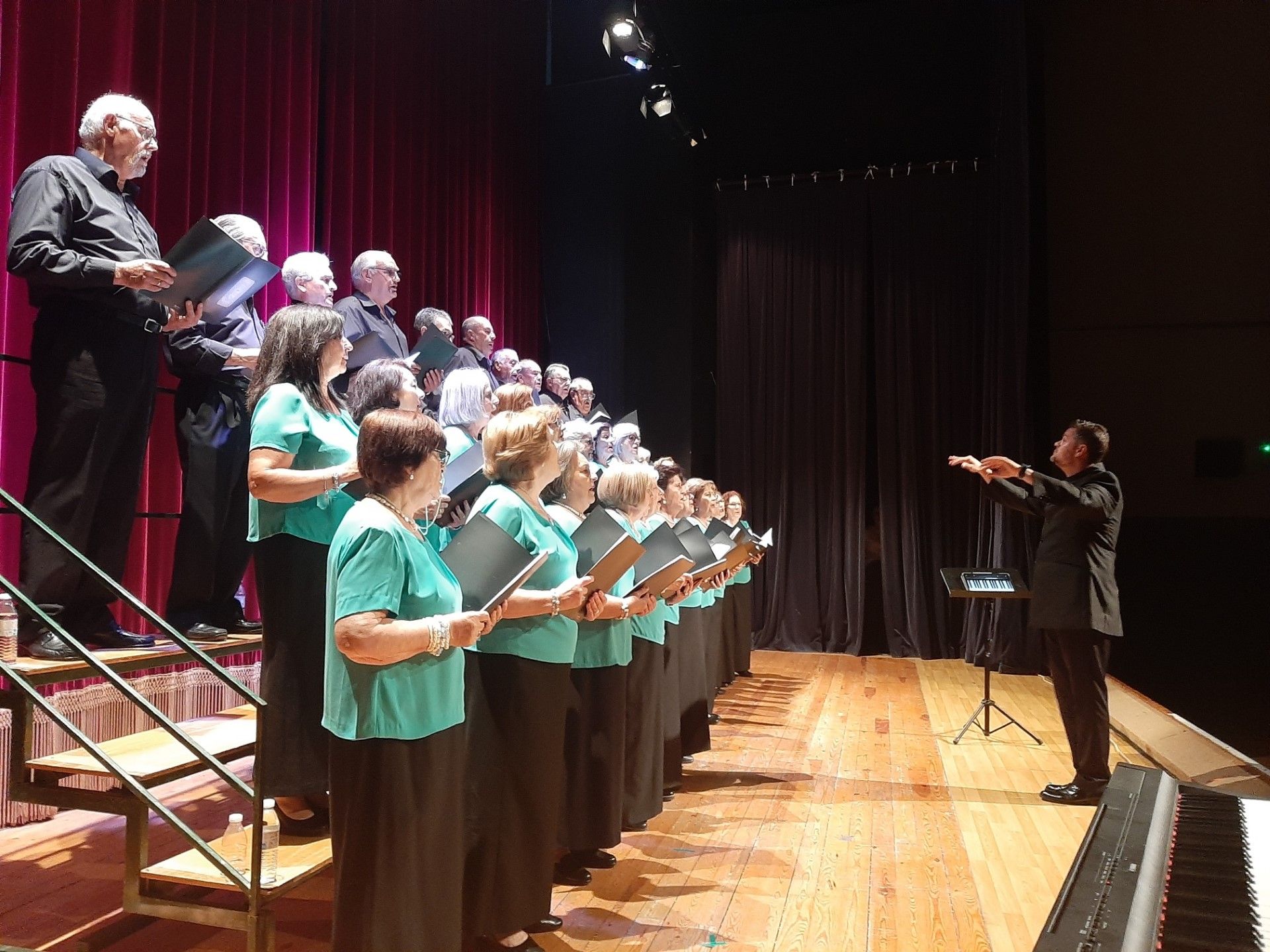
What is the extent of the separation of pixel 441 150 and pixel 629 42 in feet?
5.18

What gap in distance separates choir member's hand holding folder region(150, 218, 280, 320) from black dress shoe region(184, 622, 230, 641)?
99cm

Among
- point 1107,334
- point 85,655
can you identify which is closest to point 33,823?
point 85,655

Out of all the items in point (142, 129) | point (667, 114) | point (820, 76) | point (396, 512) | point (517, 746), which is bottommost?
point (517, 746)

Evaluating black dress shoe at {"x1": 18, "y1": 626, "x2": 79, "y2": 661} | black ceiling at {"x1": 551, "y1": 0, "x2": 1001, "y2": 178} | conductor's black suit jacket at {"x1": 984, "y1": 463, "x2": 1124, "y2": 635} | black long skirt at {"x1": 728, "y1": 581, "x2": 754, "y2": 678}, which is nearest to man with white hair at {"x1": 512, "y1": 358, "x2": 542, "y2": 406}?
black long skirt at {"x1": 728, "y1": 581, "x2": 754, "y2": 678}

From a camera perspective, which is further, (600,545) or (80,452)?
(600,545)

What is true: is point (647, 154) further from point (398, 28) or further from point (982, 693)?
point (982, 693)

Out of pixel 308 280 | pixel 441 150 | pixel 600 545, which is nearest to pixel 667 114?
pixel 441 150

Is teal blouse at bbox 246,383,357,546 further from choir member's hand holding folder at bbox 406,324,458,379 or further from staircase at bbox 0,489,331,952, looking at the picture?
choir member's hand holding folder at bbox 406,324,458,379

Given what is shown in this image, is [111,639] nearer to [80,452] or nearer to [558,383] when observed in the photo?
[80,452]

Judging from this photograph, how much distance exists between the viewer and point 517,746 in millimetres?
2320

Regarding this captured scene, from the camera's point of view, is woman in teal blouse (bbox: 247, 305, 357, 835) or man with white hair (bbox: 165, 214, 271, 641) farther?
man with white hair (bbox: 165, 214, 271, 641)

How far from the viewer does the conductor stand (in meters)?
4.00

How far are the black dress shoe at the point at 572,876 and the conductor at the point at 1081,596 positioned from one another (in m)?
2.25

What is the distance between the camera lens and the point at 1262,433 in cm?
764
